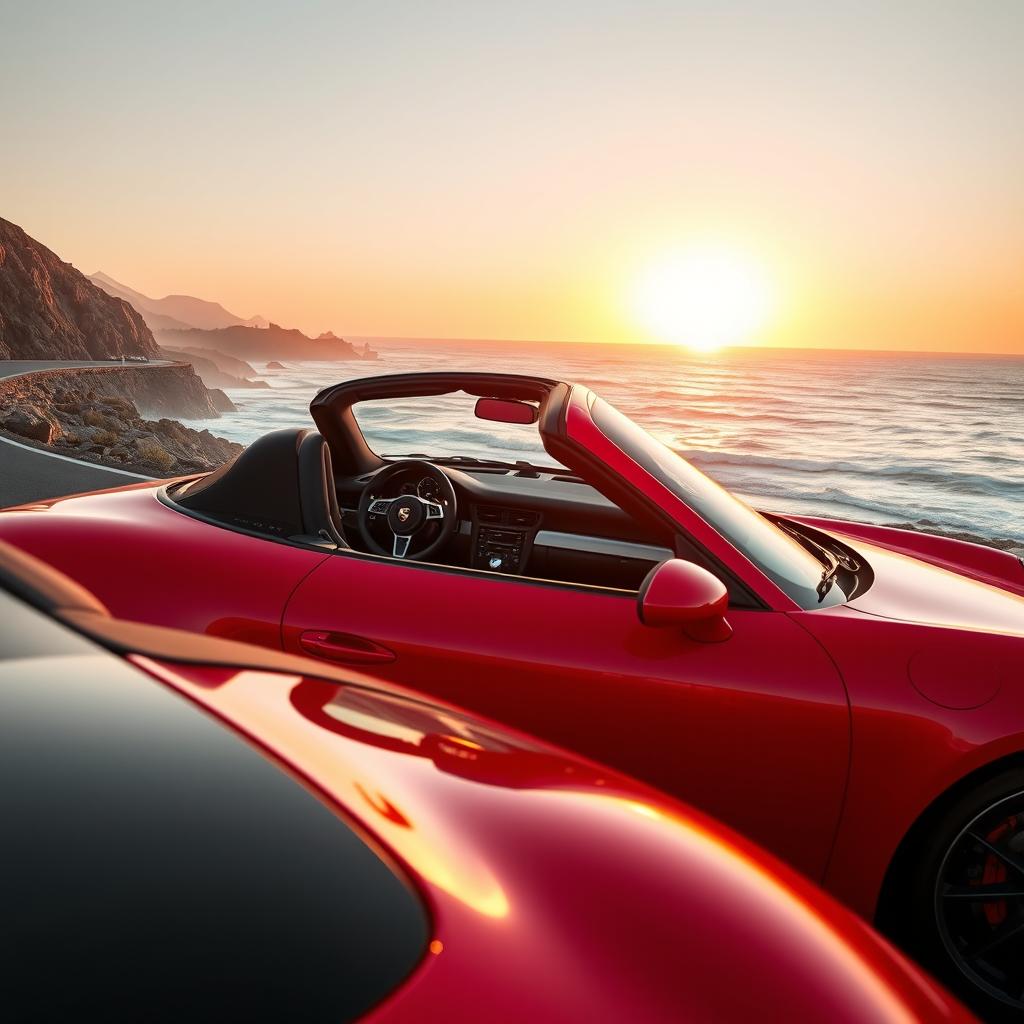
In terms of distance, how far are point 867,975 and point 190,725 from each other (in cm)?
109

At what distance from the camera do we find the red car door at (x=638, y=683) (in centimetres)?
238

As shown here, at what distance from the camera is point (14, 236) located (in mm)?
68312

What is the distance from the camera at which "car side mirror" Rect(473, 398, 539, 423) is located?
11.3 ft

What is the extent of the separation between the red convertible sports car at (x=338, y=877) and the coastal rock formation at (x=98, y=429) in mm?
10563

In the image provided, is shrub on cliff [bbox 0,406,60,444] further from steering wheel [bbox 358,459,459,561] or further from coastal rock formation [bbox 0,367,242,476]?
steering wheel [bbox 358,459,459,561]

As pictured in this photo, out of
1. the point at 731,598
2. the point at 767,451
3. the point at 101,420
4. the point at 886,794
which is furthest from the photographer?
the point at 767,451

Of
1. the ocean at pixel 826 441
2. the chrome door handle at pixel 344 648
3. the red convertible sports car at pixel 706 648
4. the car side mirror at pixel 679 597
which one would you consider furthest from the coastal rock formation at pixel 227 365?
the car side mirror at pixel 679 597

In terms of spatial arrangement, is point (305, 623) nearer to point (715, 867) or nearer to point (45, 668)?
point (45, 668)

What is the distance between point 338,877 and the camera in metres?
1.17

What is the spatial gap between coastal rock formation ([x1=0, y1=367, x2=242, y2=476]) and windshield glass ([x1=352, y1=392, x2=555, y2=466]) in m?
5.51

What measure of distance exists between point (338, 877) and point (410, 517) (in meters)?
2.43

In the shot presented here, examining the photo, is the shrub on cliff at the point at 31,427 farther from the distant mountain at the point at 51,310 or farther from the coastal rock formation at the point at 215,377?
the coastal rock formation at the point at 215,377

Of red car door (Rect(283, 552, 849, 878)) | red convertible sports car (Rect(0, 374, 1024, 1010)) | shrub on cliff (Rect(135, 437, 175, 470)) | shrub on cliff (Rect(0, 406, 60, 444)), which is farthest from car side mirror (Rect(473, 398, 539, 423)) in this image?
shrub on cliff (Rect(0, 406, 60, 444))

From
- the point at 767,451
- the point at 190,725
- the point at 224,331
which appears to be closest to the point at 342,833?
the point at 190,725
